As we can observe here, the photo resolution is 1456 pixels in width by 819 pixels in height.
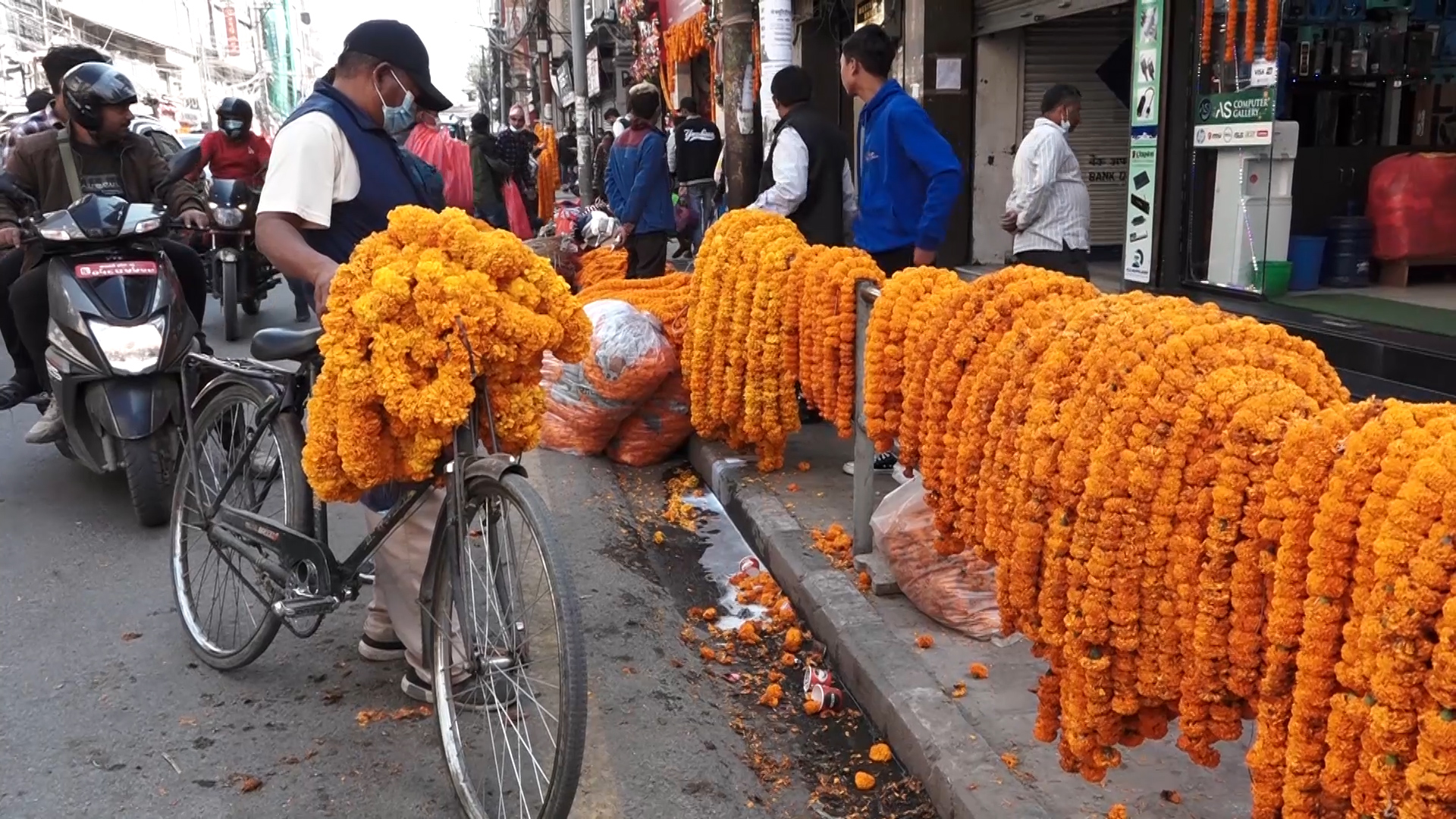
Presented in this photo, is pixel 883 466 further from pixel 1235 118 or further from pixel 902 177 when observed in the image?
pixel 1235 118

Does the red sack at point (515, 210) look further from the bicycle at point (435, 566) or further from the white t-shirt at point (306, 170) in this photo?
the white t-shirt at point (306, 170)

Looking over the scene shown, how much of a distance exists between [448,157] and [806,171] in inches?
246

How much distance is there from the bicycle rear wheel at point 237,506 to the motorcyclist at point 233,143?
24.3 ft

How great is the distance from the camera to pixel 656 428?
20.3 ft

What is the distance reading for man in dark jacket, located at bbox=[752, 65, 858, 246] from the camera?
6.20 m

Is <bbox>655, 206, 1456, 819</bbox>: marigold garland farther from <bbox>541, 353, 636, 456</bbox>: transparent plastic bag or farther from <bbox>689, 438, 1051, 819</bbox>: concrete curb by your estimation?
<bbox>541, 353, 636, 456</bbox>: transparent plastic bag

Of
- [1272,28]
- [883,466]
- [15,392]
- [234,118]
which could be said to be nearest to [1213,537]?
[883,466]

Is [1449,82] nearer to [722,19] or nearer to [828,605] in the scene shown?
[722,19]

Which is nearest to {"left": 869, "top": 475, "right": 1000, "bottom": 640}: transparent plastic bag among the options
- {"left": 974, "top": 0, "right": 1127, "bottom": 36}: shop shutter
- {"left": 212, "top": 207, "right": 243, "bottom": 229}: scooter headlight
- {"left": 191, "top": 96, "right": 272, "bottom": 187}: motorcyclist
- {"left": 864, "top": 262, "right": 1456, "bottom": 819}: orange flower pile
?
{"left": 864, "top": 262, "right": 1456, "bottom": 819}: orange flower pile

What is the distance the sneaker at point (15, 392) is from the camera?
589cm

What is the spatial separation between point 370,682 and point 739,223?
271cm

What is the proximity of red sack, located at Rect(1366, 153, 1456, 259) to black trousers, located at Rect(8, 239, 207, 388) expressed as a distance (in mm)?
7655

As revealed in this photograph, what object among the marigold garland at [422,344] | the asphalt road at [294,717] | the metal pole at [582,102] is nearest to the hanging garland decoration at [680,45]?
the metal pole at [582,102]

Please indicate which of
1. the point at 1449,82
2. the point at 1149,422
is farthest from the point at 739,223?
the point at 1449,82
